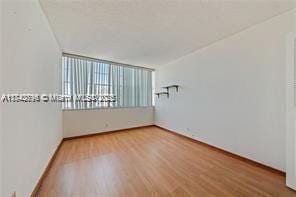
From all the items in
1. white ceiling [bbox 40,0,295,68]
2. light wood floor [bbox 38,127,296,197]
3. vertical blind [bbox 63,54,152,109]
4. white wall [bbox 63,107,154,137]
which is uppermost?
white ceiling [bbox 40,0,295,68]

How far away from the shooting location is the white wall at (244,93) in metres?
2.16

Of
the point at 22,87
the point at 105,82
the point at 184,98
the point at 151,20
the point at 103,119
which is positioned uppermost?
the point at 151,20

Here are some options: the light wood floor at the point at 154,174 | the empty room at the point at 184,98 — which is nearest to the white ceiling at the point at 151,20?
A: the empty room at the point at 184,98

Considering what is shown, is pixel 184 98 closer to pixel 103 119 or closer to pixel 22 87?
pixel 103 119

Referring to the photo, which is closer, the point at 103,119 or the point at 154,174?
the point at 154,174

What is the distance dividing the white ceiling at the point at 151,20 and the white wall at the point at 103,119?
2030 mm

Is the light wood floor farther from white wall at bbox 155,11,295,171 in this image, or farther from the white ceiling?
the white ceiling

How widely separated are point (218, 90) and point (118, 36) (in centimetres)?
250

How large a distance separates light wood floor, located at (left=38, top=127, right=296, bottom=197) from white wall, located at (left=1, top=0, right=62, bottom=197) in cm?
52

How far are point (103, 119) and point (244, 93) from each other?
4.07m

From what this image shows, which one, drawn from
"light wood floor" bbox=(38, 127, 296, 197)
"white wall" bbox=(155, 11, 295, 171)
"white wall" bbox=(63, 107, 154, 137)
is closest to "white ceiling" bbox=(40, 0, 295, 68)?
"white wall" bbox=(155, 11, 295, 171)

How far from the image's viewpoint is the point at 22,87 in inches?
55.4

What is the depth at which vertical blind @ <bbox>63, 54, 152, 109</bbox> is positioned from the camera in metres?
4.06

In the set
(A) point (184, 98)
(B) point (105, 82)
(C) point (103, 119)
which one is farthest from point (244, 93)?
(C) point (103, 119)
